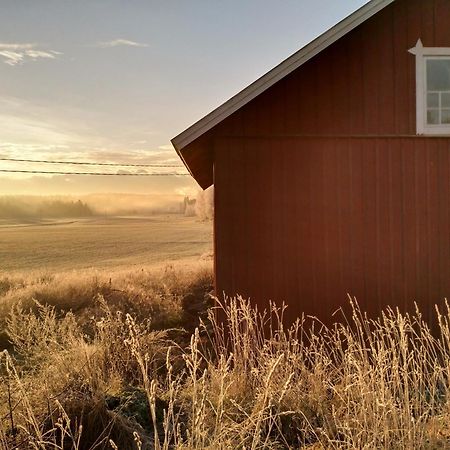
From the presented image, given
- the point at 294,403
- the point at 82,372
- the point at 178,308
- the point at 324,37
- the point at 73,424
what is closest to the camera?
the point at 73,424

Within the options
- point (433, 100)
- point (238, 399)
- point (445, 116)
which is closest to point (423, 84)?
point (433, 100)

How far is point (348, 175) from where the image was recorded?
612cm

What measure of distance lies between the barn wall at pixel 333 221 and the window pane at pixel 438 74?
30.0 inches

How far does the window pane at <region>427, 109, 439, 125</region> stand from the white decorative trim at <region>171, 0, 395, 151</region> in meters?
1.62

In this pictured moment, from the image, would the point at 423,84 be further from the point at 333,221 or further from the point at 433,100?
the point at 333,221

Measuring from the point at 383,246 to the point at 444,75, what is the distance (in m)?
2.57

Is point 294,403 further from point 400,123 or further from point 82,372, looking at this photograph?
point 400,123

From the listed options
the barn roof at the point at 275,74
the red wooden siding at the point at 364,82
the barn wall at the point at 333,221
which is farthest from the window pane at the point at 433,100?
the barn roof at the point at 275,74

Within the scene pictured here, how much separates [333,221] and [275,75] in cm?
212

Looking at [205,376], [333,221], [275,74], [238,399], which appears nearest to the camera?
[205,376]

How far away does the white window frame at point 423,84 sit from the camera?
611 cm

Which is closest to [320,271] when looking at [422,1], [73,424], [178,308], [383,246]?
[383,246]

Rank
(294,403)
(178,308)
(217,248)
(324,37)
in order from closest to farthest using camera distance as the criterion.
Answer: (294,403)
(324,37)
(217,248)
(178,308)

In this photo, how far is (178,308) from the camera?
35.8ft
